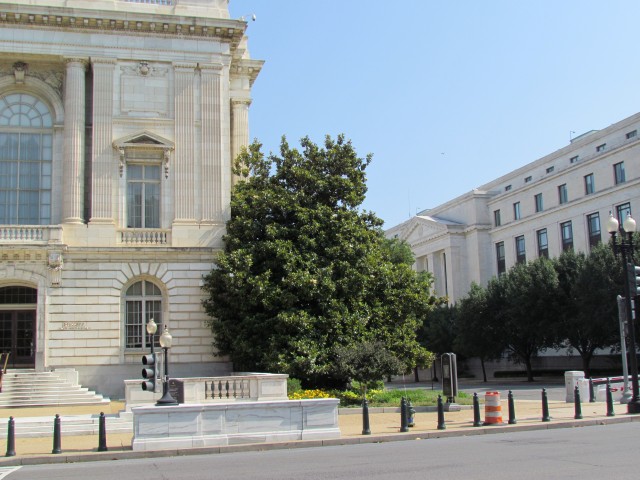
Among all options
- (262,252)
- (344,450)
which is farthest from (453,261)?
(344,450)

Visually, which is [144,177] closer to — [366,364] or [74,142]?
[74,142]

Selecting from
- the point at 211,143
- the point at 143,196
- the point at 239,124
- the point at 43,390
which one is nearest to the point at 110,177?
the point at 143,196

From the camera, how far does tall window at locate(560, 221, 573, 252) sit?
7878 cm

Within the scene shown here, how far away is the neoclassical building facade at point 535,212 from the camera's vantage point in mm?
71375

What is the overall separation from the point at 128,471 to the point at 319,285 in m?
18.5

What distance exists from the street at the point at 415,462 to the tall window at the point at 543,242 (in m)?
66.5

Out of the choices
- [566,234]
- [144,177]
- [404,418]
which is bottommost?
[404,418]

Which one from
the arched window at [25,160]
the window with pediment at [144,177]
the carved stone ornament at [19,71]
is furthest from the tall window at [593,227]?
the carved stone ornament at [19,71]

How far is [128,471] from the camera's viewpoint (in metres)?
15.4

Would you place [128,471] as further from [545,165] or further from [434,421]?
[545,165]

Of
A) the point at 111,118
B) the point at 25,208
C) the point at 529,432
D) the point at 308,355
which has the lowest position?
the point at 529,432

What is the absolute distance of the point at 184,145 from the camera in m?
37.0

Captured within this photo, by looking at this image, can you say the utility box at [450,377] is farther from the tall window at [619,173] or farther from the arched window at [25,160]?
the tall window at [619,173]

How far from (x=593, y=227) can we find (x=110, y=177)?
176 feet
